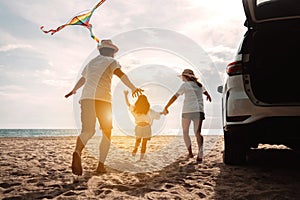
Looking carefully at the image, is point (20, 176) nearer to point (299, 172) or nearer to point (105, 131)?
point (105, 131)

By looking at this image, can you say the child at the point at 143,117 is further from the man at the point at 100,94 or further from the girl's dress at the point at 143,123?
the man at the point at 100,94

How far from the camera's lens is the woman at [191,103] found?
5.93 m

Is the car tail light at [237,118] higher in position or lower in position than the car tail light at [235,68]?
lower

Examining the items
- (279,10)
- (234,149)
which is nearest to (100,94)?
(234,149)

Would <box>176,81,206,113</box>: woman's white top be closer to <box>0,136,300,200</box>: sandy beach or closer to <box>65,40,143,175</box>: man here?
<box>0,136,300,200</box>: sandy beach

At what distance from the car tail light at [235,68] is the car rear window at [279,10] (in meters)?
0.60

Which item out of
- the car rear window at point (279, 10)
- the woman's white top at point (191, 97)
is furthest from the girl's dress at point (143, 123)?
the car rear window at point (279, 10)

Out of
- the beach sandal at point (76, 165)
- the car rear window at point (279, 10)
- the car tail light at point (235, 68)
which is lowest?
the beach sandal at point (76, 165)

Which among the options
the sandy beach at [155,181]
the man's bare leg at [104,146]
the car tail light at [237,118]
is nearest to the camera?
the sandy beach at [155,181]

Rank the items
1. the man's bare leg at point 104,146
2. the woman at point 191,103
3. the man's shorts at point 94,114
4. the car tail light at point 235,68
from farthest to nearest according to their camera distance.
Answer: the woman at point 191,103, the man's bare leg at point 104,146, the man's shorts at point 94,114, the car tail light at point 235,68

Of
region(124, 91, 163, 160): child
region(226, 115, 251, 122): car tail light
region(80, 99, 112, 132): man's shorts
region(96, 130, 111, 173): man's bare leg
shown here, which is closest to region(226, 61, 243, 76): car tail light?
region(226, 115, 251, 122): car tail light

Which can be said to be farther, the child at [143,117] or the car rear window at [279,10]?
the child at [143,117]

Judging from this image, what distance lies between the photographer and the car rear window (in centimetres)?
357

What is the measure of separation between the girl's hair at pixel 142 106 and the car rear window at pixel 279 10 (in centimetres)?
355
